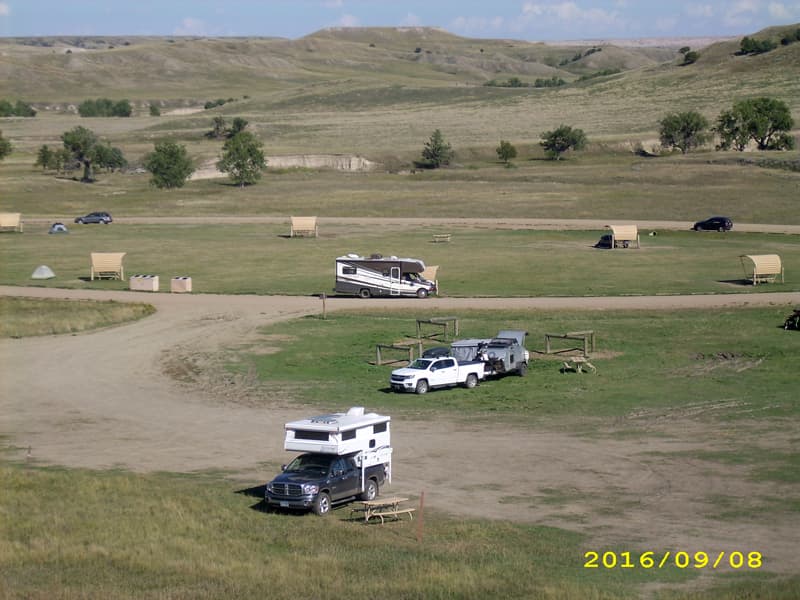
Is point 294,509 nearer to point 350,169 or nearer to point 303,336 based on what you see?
point 303,336

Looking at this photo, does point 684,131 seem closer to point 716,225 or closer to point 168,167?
point 716,225

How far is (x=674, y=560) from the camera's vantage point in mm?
24656

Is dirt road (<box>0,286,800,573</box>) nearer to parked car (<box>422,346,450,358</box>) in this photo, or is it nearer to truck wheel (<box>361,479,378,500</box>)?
truck wheel (<box>361,479,378,500</box>)

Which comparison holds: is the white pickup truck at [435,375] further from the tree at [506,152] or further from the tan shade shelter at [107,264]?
the tree at [506,152]

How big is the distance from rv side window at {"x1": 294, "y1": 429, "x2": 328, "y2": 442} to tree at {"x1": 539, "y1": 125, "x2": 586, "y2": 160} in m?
134

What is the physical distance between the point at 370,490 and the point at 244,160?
109 m

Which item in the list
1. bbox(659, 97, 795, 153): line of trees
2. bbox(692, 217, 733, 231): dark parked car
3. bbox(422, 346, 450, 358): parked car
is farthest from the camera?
bbox(659, 97, 795, 153): line of trees

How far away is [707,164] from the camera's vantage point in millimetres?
134875

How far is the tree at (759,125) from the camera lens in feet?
497

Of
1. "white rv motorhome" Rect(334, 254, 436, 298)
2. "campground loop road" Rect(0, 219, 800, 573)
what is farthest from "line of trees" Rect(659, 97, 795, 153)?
"campground loop road" Rect(0, 219, 800, 573)

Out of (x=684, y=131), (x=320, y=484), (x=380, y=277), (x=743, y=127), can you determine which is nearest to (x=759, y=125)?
(x=743, y=127)

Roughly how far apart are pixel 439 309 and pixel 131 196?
77803 millimetres

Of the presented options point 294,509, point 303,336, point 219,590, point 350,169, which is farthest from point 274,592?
point 350,169

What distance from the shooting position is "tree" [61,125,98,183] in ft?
486
